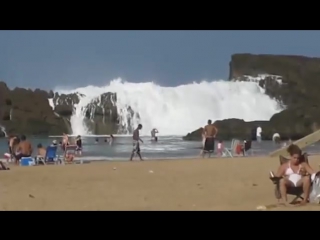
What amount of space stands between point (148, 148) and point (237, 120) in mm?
2883

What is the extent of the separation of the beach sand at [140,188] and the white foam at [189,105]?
4.17 metres

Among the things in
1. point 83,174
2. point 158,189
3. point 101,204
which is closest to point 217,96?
point 83,174

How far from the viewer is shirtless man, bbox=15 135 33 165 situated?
492 inches

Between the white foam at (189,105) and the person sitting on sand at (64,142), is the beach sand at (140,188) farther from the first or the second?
the white foam at (189,105)

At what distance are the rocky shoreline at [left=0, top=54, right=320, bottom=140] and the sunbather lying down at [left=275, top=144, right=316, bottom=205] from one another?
672 centimetres

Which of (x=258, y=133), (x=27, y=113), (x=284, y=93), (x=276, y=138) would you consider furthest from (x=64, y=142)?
(x=284, y=93)

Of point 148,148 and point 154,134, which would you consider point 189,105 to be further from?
point 148,148

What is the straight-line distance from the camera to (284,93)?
17578 mm

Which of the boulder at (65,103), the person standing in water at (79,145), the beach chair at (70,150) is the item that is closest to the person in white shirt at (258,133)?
the person standing in water at (79,145)

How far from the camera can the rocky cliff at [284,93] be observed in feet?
48.0

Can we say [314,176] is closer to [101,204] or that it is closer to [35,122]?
[101,204]

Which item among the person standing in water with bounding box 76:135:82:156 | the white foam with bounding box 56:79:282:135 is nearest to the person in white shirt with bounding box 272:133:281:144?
the white foam with bounding box 56:79:282:135

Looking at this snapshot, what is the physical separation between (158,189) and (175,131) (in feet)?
28.9

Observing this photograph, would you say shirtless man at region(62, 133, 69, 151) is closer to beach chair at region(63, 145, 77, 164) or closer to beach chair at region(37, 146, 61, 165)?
beach chair at region(63, 145, 77, 164)
